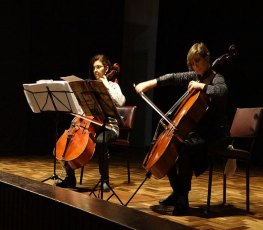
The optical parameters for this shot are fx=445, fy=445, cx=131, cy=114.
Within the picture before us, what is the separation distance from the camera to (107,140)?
11.3ft

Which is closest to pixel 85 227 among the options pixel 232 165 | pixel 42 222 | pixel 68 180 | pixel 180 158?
pixel 42 222

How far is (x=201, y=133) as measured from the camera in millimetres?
2777

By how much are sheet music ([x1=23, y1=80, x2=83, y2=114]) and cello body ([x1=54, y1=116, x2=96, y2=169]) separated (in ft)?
0.91

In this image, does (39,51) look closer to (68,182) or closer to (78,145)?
(68,182)

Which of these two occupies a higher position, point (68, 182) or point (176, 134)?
point (176, 134)

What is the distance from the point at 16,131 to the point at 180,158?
406 centimetres

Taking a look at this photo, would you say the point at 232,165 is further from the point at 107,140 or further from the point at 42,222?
the point at 42,222

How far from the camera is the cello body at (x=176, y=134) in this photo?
98.9 inches

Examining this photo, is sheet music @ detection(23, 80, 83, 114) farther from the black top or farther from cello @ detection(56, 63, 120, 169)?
the black top

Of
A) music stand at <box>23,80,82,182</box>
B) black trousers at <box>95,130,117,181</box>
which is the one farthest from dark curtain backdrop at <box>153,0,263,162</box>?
music stand at <box>23,80,82,182</box>

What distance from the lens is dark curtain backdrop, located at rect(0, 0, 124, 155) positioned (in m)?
6.15

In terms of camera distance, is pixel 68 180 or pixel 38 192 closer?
pixel 38 192

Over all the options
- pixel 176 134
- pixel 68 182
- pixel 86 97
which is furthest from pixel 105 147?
pixel 176 134

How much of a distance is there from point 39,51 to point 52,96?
3610 millimetres
